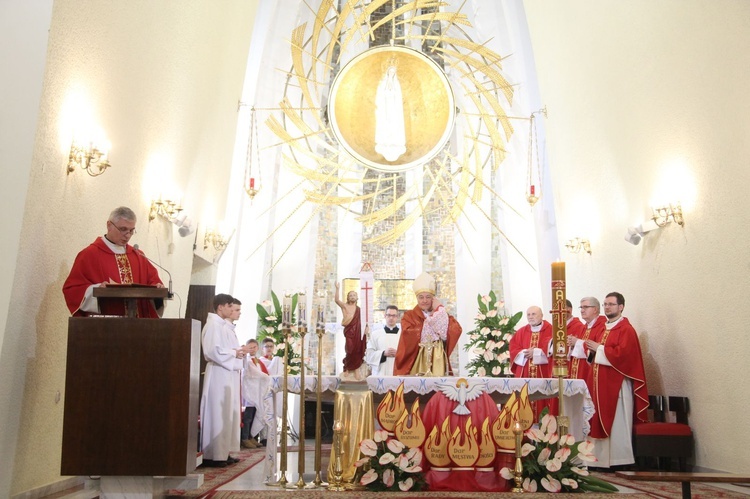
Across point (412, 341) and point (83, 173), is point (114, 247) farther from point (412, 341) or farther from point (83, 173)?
point (412, 341)

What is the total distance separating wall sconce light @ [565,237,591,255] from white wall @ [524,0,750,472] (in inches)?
3.8

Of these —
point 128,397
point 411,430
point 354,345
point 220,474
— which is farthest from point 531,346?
point 128,397

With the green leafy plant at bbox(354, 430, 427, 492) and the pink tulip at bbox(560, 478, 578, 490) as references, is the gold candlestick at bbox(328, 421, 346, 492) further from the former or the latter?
the pink tulip at bbox(560, 478, 578, 490)

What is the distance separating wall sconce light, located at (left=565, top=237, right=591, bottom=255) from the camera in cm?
975

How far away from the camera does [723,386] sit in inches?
259

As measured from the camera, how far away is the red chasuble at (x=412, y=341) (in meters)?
6.48

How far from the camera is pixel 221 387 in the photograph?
714 cm

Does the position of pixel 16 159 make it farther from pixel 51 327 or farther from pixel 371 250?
pixel 371 250

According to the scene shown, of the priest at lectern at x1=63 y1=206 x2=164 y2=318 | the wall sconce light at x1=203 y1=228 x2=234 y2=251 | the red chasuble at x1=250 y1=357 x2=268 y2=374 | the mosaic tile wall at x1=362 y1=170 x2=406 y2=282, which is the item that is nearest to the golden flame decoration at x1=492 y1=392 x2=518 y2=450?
the priest at lectern at x1=63 y1=206 x2=164 y2=318

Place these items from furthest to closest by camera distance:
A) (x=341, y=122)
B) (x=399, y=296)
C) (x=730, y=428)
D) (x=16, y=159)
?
(x=399, y=296) < (x=341, y=122) < (x=730, y=428) < (x=16, y=159)

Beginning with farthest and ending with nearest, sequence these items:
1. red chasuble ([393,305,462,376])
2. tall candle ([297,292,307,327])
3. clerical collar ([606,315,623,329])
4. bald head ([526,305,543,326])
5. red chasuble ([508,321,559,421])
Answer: bald head ([526,305,543,326]) < red chasuble ([508,321,559,421]) < clerical collar ([606,315,623,329]) < red chasuble ([393,305,462,376]) < tall candle ([297,292,307,327])

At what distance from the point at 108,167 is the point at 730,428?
588 cm

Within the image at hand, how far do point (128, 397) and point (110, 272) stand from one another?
117 centimetres

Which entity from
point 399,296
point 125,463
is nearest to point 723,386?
point 125,463
